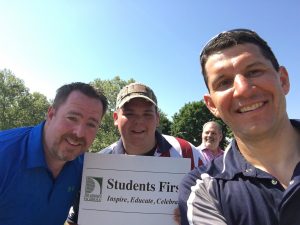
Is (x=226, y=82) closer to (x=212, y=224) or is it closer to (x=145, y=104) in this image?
(x=212, y=224)

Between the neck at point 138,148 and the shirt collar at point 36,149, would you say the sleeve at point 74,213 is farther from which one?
the neck at point 138,148

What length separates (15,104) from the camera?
5106 cm

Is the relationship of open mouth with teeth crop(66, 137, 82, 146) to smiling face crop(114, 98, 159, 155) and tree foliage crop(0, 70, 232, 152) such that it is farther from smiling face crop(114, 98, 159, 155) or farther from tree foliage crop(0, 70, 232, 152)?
tree foliage crop(0, 70, 232, 152)

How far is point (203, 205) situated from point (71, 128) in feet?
5.87

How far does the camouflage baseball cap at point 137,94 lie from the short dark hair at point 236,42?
154 centimetres

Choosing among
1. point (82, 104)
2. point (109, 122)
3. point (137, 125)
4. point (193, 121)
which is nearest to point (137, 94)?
point (137, 125)

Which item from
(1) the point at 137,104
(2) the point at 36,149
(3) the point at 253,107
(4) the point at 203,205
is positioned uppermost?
(1) the point at 137,104

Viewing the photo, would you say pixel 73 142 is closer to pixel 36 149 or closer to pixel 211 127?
pixel 36 149

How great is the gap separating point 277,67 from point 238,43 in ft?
1.09

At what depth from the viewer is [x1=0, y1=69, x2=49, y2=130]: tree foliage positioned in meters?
49.3

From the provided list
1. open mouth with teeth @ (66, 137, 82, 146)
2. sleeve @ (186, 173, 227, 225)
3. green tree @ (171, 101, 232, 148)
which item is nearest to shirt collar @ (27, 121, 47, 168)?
open mouth with teeth @ (66, 137, 82, 146)

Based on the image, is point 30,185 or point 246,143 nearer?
point 246,143

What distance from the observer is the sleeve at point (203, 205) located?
2.07 metres

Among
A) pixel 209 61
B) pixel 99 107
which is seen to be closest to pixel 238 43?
pixel 209 61
